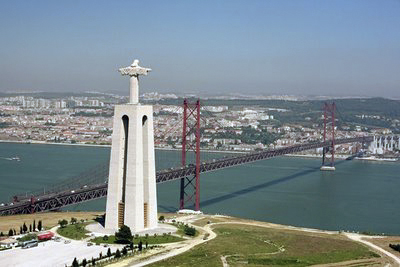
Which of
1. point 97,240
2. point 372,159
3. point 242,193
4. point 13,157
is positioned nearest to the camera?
point 97,240

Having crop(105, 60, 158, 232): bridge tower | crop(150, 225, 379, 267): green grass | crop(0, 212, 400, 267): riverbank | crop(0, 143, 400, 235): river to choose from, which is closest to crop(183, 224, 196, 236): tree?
crop(0, 212, 400, 267): riverbank

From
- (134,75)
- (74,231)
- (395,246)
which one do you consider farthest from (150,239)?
(395,246)

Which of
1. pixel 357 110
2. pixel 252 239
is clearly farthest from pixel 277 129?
pixel 252 239

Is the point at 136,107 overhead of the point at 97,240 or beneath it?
overhead

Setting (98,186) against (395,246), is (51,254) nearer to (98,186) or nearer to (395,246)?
(395,246)

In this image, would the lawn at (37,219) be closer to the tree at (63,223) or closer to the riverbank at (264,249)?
the riverbank at (264,249)

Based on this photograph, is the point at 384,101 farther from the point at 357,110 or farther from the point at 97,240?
the point at 97,240

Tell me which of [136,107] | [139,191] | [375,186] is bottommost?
[375,186]

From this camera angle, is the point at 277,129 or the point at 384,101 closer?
the point at 277,129

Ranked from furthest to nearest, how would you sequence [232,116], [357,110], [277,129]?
[357,110] < [232,116] < [277,129]
